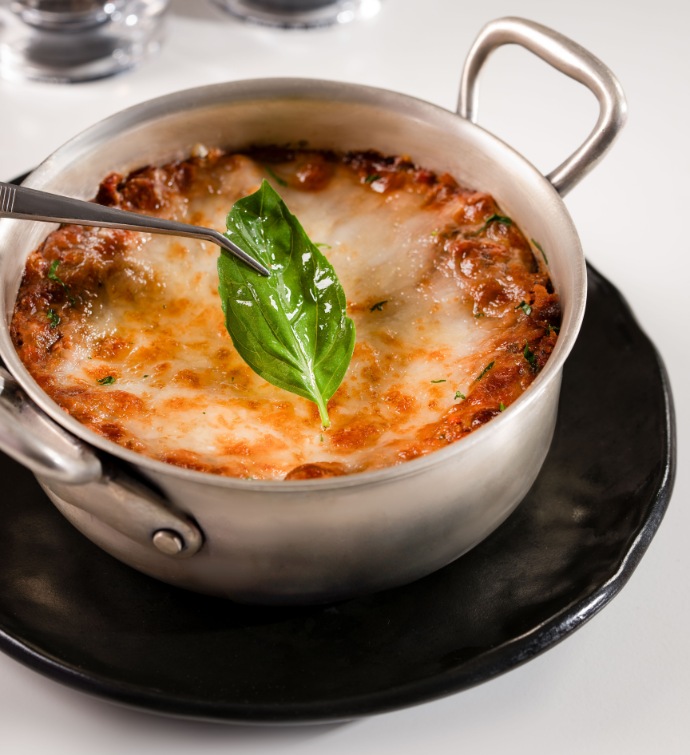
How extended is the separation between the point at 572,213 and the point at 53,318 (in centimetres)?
186

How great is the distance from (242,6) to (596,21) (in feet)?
4.59

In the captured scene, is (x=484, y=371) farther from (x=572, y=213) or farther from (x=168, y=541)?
(x=572, y=213)

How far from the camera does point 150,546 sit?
2.05 m

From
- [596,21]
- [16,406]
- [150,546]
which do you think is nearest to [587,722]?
[150,546]

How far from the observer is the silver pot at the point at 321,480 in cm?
192

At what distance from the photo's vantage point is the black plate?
6.63 ft

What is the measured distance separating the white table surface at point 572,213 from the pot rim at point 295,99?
55cm

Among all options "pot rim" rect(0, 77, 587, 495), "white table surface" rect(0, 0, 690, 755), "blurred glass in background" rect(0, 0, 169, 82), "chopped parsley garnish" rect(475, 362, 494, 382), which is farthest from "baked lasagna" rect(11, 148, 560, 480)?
"blurred glass in background" rect(0, 0, 169, 82)

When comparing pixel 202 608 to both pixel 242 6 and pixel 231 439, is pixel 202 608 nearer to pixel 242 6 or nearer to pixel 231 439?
pixel 231 439

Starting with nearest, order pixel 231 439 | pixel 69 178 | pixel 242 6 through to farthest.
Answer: pixel 231 439 < pixel 69 178 < pixel 242 6

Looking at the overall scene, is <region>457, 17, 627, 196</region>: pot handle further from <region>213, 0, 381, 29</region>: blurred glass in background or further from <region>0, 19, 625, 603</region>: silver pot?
<region>213, 0, 381, 29</region>: blurred glass in background

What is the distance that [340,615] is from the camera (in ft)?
7.13

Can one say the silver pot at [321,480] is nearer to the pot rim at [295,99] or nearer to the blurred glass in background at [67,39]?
the pot rim at [295,99]

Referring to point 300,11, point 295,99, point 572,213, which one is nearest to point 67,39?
point 300,11
